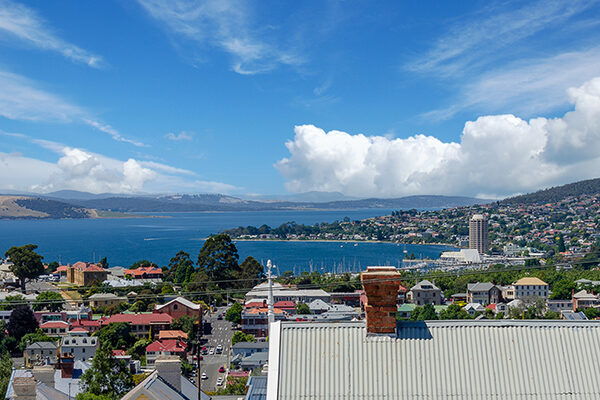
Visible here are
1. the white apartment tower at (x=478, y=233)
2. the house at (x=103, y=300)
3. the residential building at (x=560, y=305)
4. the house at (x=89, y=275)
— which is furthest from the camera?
the white apartment tower at (x=478, y=233)

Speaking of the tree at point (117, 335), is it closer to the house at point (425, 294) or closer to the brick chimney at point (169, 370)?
the brick chimney at point (169, 370)

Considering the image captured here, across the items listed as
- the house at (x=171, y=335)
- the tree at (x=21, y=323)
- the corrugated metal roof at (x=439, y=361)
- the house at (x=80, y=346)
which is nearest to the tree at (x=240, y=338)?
the house at (x=171, y=335)

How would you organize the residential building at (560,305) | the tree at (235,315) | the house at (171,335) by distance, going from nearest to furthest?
1. the house at (171,335)
2. the tree at (235,315)
3. the residential building at (560,305)

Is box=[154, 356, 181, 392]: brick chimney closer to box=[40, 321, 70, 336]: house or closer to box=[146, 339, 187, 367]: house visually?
box=[146, 339, 187, 367]: house

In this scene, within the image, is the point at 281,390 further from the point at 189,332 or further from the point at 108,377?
the point at 189,332

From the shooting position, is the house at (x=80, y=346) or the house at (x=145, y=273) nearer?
the house at (x=80, y=346)

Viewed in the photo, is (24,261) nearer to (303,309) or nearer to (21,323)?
(21,323)

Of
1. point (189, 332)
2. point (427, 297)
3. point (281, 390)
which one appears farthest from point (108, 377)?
point (427, 297)
